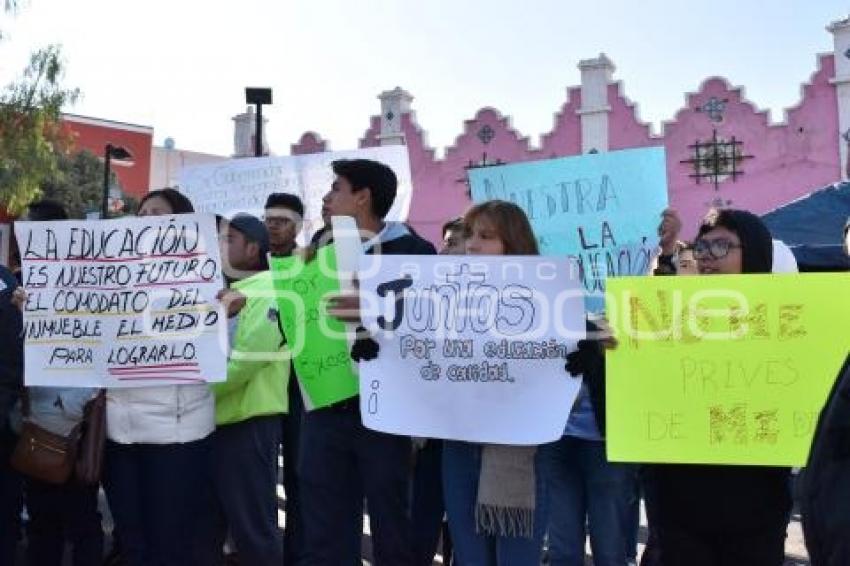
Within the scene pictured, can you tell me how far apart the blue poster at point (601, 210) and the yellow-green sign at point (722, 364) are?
1.21 metres

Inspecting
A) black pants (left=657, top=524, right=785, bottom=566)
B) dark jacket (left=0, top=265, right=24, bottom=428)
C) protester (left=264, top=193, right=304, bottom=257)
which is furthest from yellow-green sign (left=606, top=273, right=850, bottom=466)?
dark jacket (left=0, top=265, right=24, bottom=428)

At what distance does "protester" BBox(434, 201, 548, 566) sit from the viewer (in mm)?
3043

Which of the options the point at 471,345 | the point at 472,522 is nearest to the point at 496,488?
the point at 472,522

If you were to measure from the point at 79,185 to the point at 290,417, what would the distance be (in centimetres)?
2481

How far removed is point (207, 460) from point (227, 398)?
0.94ft

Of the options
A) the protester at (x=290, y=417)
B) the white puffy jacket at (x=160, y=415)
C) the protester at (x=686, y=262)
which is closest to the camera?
the white puffy jacket at (x=160, y=415)

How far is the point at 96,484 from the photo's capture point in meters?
4.11

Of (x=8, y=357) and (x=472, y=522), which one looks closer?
(x=472, y=522)

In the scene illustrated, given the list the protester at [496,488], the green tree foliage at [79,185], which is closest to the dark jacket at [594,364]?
the protester at [496,488]

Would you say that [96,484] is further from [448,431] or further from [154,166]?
[154,166]

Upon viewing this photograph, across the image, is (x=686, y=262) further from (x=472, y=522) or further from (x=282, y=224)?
(x=282, y=224)

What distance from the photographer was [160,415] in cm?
367

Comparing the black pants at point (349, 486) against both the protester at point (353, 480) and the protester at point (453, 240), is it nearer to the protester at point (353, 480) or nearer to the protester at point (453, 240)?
the protester at point (353, 480)

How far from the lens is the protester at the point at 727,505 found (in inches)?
106
